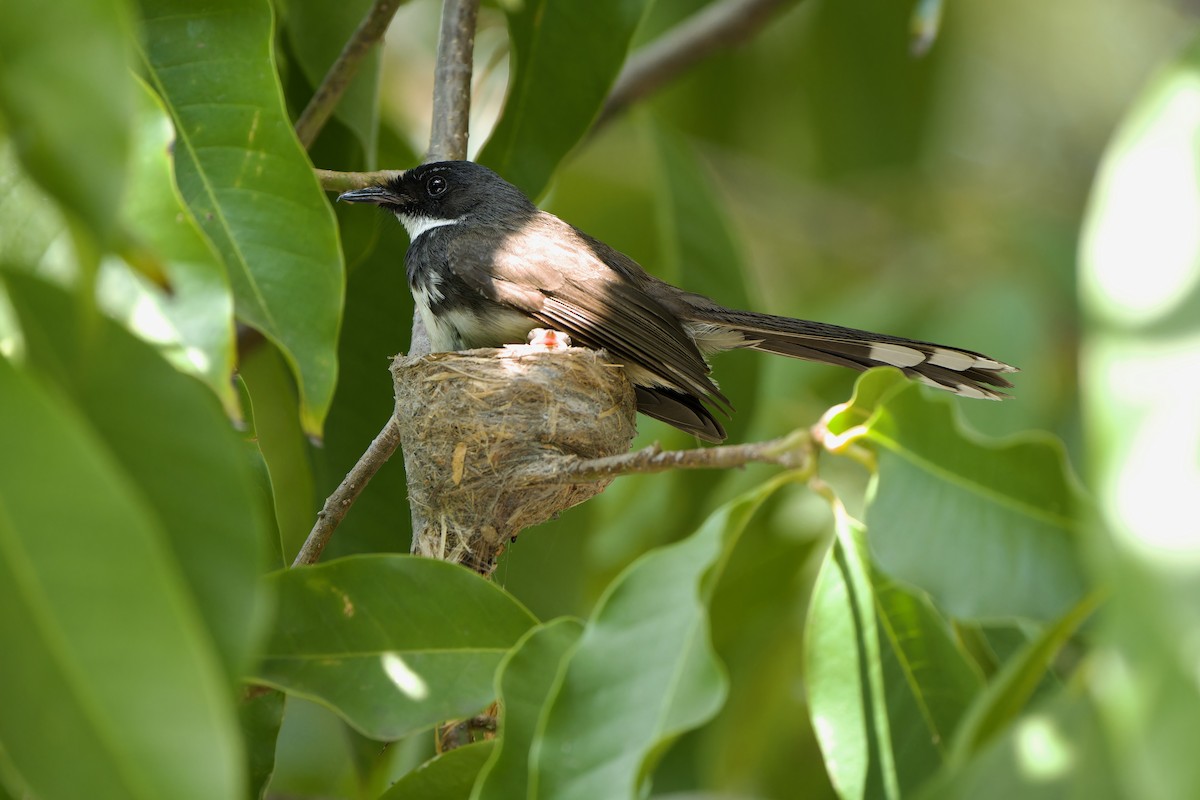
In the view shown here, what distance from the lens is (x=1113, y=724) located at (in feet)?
4.41

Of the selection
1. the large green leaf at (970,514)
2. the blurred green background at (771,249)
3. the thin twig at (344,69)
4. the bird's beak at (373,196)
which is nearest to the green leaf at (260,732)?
the blurred green background at (771,249)

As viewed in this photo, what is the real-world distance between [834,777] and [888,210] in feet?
23.2

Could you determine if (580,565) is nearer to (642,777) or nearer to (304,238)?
(304,238)

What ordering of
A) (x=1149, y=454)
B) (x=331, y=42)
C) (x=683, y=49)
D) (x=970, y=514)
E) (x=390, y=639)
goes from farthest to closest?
(x=683, y=49) → (x=331, y=42) → (x=390, y=639) → (x=970, y=514) → (x=1149, y=454)

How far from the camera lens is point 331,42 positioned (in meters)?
3.43

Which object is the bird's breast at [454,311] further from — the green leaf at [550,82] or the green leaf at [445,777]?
the green leaf at [445,777]

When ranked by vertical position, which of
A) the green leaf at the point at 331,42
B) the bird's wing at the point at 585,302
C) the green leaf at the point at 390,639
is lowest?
the green leaf at the point at 390,639

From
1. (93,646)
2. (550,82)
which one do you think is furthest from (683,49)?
(93,646)

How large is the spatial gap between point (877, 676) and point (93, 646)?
1.48 m

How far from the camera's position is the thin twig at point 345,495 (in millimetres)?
2920

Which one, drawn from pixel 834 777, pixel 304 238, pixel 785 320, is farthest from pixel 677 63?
pixel 834 777

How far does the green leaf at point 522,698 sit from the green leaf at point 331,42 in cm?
186

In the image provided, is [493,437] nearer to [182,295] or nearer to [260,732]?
[260,732]

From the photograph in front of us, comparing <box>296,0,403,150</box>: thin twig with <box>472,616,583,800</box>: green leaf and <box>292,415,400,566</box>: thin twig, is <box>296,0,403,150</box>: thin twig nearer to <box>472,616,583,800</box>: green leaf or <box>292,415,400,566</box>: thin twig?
<box>292,415,400,566</box>: thin twig
